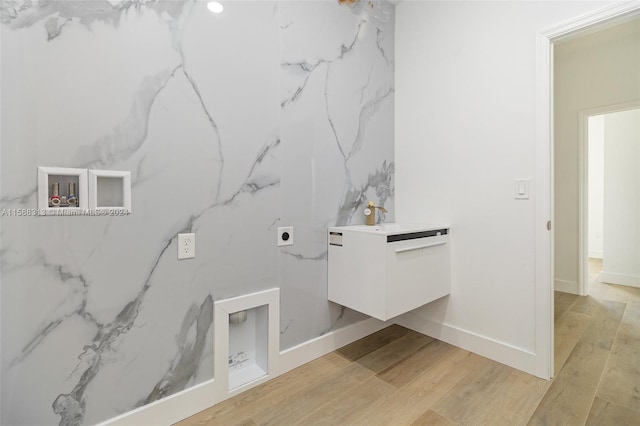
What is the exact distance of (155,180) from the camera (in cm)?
143

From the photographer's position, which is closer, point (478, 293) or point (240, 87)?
point (240, 87)

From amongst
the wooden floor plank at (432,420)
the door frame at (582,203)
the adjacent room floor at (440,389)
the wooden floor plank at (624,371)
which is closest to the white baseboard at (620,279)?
the door frame at (582,203)

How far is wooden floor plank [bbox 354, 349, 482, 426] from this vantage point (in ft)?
4.95

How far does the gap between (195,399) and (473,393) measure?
4.94 ft

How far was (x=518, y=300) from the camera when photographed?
1929 millimetres

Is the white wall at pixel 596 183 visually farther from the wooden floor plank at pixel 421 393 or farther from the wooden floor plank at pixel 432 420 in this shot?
the wooden floor plank at pixel 432 420

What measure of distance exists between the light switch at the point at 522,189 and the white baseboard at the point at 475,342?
960 millimetres

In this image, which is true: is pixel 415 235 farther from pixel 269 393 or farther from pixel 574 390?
pixel 269 393

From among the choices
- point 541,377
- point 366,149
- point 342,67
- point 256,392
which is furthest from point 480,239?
point 256,392

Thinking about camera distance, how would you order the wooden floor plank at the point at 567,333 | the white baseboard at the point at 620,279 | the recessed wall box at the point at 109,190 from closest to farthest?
1. the recessed wall box at the point at 109,190
2. the wooden floor plank at the point at 567,333
3. the white baseboard at the point at 620,279

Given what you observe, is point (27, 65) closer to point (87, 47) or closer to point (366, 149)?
point (87, 47)

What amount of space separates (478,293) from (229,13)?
236cm

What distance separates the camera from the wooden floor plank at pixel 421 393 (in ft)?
4.95

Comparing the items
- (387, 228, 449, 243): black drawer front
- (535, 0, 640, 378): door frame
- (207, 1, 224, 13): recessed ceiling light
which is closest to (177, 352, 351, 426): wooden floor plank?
(387, 228, 449, 243): black drawer front
